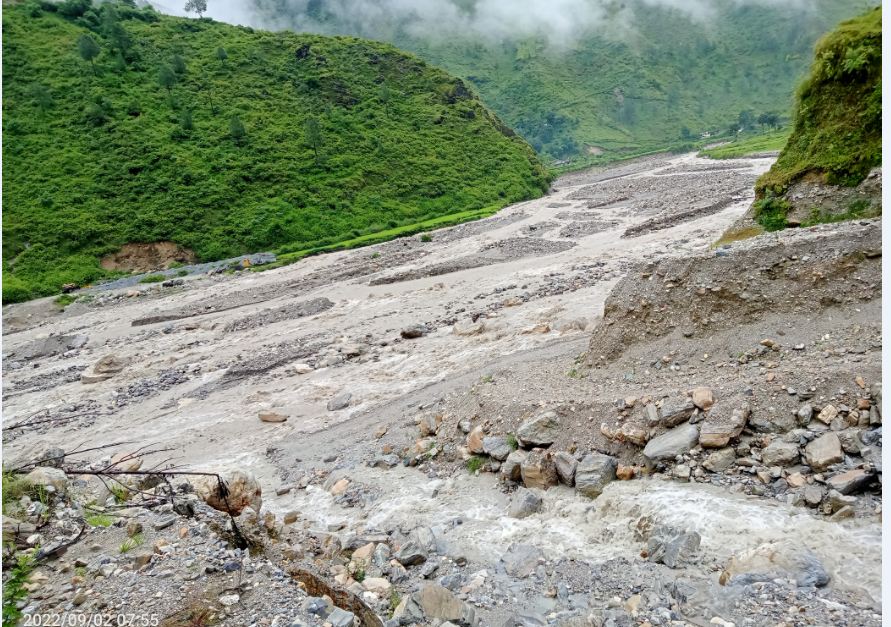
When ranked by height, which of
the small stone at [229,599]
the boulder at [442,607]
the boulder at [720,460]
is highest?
the small stone at [229,599]

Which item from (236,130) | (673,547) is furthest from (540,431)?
(236,130)

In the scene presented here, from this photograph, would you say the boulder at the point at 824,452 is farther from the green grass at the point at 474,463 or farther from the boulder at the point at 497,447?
the green grass at the point at 474,463

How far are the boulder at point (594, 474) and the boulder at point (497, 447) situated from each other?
6.24 feet

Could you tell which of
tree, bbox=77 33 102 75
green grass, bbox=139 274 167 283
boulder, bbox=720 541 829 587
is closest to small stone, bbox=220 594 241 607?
boulder, bbox=720 541 829 587

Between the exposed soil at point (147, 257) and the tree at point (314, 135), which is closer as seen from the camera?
the exposed soil at point (147, 257)

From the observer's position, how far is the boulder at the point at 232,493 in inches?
389

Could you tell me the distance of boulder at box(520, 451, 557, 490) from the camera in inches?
425

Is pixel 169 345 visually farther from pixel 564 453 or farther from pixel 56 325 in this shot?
pixel 564 453

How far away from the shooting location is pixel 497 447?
12078mm

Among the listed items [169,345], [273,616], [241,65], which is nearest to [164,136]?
[241,65]

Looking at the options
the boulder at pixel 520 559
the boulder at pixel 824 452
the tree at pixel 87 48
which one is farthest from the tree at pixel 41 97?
the boulder at pixel 824 452

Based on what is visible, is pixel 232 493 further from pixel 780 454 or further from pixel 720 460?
pixel 780 454

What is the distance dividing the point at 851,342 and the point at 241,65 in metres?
96.5
